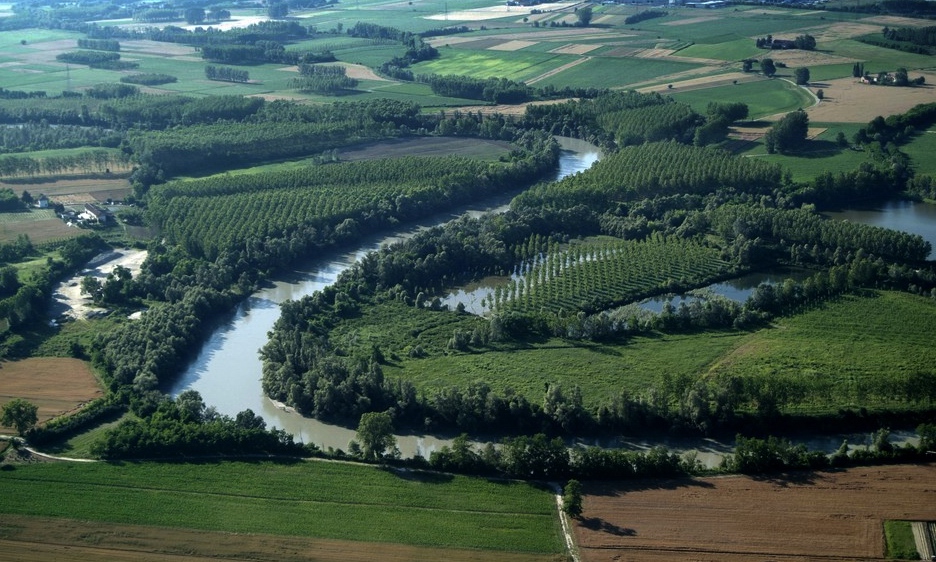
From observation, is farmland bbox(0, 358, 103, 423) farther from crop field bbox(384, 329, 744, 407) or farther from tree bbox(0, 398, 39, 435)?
crop field bbox(384, 329, 744, 407)

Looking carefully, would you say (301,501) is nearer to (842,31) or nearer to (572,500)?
(572,500)

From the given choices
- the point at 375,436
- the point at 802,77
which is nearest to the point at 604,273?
the point at 375,436

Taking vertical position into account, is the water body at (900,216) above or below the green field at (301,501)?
above

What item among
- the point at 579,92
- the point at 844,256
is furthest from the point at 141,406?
the point at 579,92

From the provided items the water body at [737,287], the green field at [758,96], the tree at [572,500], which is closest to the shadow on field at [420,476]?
the tree at [572,500]

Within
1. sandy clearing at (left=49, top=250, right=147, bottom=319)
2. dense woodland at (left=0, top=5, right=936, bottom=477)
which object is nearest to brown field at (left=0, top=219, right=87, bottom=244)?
dense woodland at (left=0, top=5, right=936, bottom=477)

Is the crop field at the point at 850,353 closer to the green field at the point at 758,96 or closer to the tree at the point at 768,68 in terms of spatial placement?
the green field at the point at 758,96
